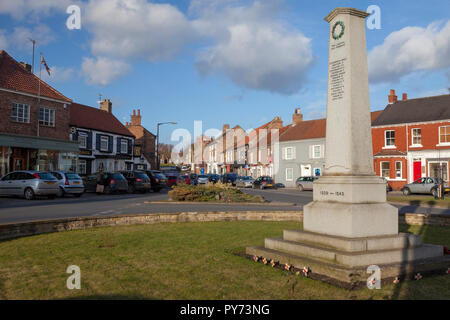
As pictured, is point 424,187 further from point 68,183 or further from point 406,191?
point 68,183

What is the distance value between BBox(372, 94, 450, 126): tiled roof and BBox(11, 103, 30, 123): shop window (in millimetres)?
33074

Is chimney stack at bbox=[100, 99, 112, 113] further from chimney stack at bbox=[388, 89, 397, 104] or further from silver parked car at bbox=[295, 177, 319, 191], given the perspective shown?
chimney stack at bbox=[388, 89, 397, 104]

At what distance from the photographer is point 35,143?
3003 centimetres

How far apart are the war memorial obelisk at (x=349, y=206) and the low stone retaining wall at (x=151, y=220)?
5.33 m

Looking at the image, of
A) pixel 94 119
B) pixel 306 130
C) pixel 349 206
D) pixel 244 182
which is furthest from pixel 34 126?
pixel 306 130

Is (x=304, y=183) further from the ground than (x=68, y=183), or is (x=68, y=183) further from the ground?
(x=68, y=183)

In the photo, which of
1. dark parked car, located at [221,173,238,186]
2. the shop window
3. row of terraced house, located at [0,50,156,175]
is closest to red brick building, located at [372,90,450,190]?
dark parked car, located at [221,173,238,186]

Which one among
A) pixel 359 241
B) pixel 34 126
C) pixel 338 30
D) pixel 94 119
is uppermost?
pixel 94 119

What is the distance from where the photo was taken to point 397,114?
3872cm

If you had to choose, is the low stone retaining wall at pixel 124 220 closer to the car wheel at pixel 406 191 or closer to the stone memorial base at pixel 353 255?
the stone memorial base at pixel 353 255

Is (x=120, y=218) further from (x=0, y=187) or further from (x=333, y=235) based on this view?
(x=0, y=187)

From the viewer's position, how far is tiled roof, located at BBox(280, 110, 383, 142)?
47.6 meters

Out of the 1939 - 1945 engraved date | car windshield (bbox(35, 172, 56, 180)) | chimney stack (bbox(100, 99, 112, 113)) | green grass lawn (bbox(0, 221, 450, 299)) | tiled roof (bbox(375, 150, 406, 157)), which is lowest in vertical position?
green grass lawn (bbox(0, 221, 450, 299))

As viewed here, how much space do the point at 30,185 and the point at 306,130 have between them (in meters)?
37.0
